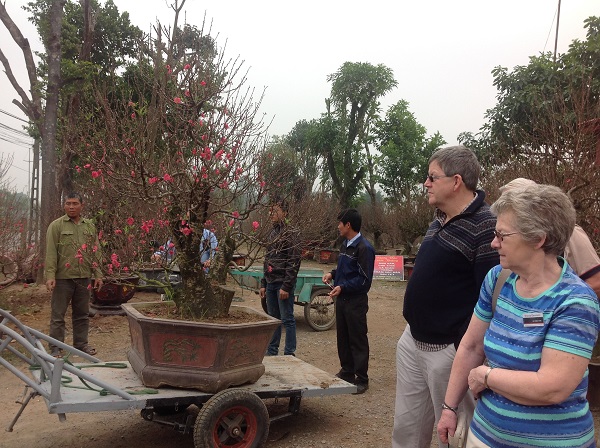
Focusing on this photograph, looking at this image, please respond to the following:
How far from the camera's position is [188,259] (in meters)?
3.87

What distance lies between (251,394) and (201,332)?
518 millimetres

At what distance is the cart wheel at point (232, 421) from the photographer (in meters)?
3.41

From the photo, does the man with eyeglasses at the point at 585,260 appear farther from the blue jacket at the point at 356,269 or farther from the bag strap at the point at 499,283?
the blue jacket at the point at 356,269

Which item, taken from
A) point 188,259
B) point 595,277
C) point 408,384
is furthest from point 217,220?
point 595,277

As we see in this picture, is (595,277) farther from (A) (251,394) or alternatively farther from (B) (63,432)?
(B) (63,432)

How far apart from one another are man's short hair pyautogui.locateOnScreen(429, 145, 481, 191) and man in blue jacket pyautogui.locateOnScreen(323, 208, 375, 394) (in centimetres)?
258

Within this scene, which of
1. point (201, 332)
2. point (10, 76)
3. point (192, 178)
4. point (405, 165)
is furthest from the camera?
point (405, 165)

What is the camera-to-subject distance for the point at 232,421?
3.56 m

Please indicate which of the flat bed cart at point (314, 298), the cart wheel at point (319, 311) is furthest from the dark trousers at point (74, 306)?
the cart wheel at point (319, 311)

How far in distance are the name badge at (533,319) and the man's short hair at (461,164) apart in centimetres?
96

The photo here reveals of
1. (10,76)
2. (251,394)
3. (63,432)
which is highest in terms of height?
(10,76)

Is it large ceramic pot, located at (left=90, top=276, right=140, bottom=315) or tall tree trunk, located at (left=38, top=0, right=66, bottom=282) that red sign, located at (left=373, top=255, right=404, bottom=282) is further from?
tall tree trunk, located at (left=38, top=0, right=66, bottom=282)

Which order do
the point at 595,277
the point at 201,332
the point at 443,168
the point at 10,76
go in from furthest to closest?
the point at 10,76
the point at 201,332
the point at 443,168
the point at 595,277

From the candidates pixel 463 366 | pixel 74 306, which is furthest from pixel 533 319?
pixel 74 306
